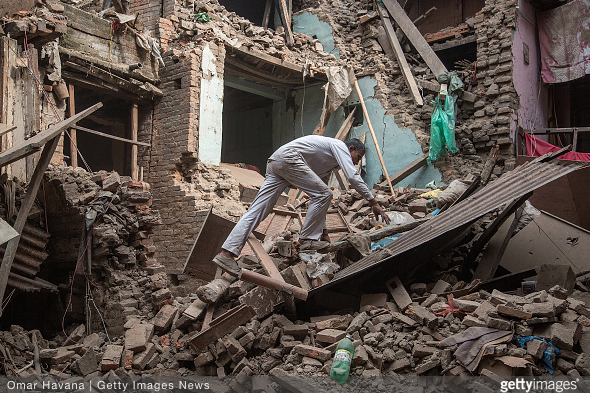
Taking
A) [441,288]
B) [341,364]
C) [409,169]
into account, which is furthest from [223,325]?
[409,169]

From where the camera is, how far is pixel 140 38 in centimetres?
948

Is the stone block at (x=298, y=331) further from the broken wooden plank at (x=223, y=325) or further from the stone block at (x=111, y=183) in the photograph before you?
the stone block at (x=111, y=183)

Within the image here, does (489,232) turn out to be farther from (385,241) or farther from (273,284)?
(273,284)

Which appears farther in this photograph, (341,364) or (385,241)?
(385,241)

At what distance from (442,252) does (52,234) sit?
534cm

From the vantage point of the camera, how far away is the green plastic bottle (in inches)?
140

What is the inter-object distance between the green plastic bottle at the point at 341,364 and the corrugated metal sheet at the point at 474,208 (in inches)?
25.4

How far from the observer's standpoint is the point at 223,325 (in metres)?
4.32

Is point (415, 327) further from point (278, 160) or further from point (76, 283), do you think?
point (76, 283)

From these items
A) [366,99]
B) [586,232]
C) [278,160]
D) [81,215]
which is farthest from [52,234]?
[366,99]

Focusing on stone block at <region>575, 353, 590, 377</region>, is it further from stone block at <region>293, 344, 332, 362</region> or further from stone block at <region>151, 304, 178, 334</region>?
stone block at <region>151, 304, 178, 334</region>

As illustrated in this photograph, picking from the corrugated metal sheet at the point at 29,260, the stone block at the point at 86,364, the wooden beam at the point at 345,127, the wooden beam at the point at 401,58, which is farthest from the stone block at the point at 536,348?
the wooden beam at the point at 345,127

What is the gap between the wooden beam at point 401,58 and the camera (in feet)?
37.7

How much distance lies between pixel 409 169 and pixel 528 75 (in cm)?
344
